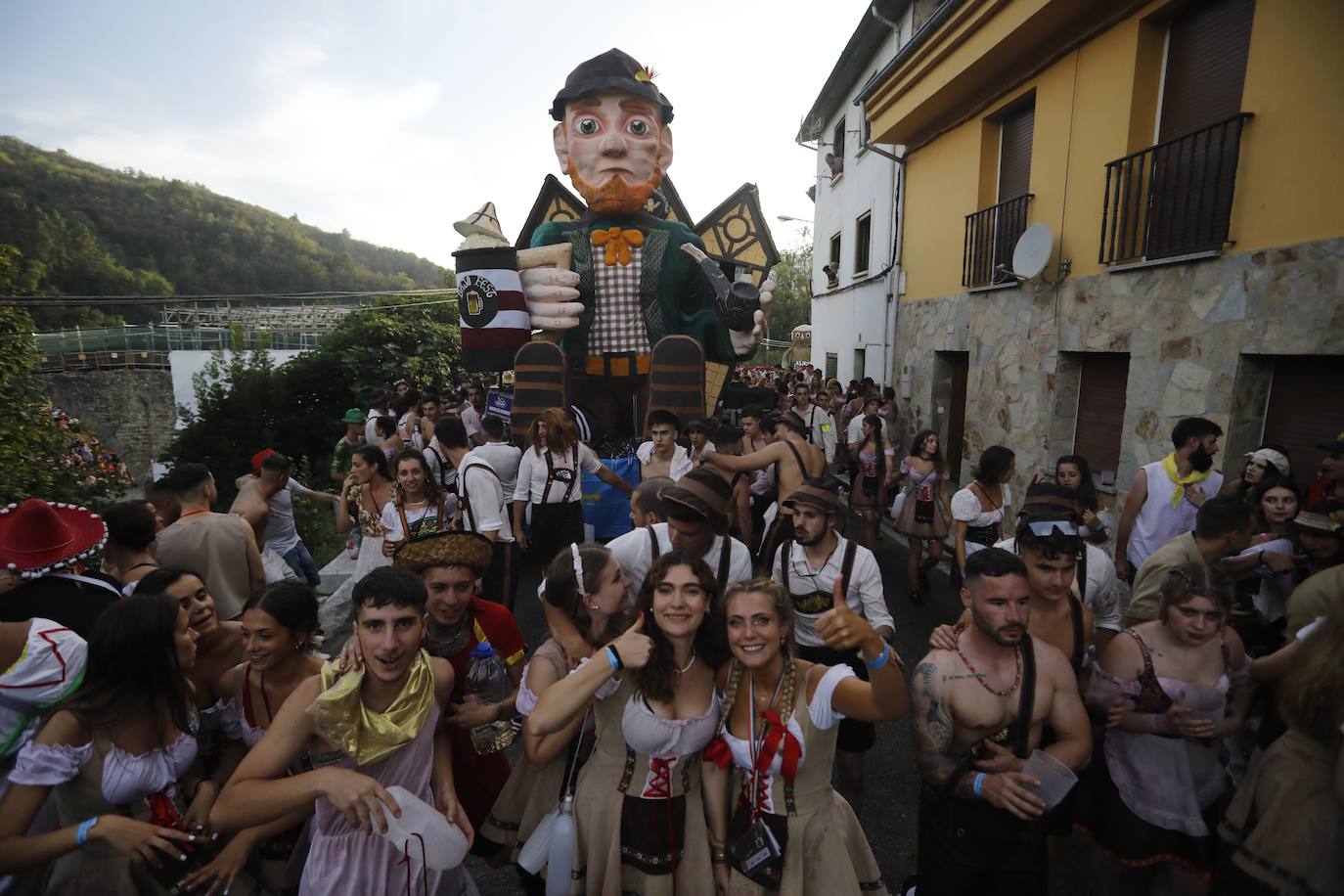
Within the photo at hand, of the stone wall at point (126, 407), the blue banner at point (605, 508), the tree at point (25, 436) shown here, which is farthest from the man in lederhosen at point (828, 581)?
the stone wall at point (126, 407)

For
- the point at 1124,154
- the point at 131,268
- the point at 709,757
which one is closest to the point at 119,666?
the point at 709,757

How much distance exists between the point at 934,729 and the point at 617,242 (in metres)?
6.05

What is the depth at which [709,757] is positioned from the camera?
2.00m

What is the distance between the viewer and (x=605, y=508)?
6008mm

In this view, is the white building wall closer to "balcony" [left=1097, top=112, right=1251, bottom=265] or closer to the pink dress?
"balcony" [left=1097, top=112, right=1251, bottom=265]

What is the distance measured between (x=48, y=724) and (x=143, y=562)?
1.52m

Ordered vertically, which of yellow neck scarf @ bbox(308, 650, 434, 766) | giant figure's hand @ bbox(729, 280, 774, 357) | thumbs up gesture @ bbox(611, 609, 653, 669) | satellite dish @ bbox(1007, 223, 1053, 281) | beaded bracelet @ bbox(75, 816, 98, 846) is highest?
satellite dish @ bbox(1007, 223, 1053, 281)

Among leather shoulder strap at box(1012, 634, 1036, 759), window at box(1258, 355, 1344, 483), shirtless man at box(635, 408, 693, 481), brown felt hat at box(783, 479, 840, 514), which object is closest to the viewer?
leather shoulder strap at box(1012, 634, 1036, 759)

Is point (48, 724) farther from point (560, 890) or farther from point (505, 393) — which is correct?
point (505, 393)

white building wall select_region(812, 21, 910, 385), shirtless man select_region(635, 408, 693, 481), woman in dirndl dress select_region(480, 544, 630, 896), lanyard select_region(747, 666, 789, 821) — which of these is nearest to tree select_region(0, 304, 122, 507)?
shirtless man select_region(635, 408, 693, 481)

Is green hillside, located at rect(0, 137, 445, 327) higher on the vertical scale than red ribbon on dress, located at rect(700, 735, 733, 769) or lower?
higher

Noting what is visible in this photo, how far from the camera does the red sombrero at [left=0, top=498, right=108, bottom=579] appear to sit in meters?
2.31

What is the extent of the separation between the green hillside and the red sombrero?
5042cm

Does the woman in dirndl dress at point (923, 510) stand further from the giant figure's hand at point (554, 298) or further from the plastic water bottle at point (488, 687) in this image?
the plastic water bottle at point (488, 687)
